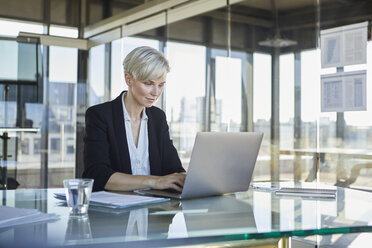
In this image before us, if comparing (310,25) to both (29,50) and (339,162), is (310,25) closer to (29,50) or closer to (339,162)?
(339,162)

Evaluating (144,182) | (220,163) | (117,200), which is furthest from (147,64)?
(117,200)

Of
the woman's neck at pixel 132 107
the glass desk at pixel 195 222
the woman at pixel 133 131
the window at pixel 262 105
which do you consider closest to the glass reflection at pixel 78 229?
the glass desk at pixel 195 222

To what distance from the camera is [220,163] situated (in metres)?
1.65

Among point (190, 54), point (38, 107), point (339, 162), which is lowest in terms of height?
point (339, 162)

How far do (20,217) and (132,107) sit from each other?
125 centimetres

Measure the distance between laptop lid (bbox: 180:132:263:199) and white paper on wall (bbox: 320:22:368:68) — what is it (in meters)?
2.23

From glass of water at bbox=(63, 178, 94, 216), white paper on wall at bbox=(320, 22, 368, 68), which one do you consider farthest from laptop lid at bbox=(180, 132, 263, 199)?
white paper on wall at bbox=(320, 22, 368, 68)

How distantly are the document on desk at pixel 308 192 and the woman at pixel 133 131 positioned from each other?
1.71ft

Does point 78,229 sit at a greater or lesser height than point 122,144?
lesser

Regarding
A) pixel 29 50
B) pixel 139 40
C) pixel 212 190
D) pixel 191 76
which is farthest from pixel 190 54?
pixel 212 190

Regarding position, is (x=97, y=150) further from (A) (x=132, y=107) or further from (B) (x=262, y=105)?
(B) (x=262, y=105)

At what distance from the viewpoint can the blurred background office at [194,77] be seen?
3.78 meters

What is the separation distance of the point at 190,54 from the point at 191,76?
0.79 feet

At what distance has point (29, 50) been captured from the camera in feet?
17.3
